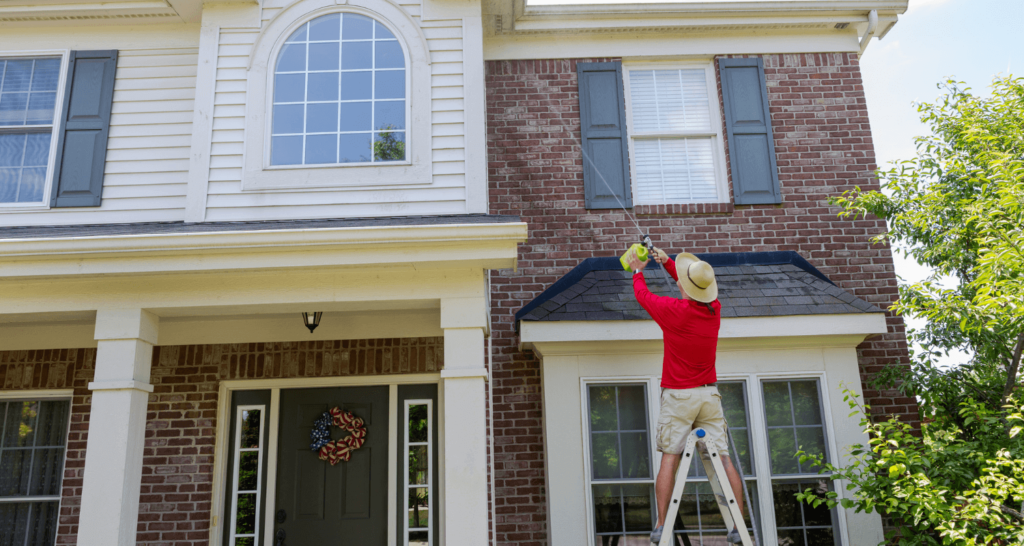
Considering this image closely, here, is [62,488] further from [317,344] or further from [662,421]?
[662,421]

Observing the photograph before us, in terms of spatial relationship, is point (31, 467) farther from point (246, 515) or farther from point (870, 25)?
point (870, 25)

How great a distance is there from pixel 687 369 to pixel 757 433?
54.3 inches

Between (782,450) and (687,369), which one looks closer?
(687,369)

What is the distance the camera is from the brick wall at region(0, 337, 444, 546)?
5.81 metres

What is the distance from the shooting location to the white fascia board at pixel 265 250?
4312 millimetres

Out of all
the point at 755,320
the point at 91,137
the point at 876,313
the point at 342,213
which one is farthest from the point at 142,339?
the point at 876,313

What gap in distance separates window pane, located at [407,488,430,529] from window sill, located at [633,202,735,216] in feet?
10.3

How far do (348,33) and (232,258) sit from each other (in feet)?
7.13

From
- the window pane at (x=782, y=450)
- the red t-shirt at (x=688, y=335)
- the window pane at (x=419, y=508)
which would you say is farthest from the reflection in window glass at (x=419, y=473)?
the window pane at (x=782, y=450)

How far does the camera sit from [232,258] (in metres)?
4.41

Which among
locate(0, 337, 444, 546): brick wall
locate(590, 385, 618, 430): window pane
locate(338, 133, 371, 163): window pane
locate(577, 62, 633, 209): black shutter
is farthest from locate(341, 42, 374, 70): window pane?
locate(590, 385, 618, 430): window pane

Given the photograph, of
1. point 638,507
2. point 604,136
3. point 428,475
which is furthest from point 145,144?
point 638,507

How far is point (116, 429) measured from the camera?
14.1ft

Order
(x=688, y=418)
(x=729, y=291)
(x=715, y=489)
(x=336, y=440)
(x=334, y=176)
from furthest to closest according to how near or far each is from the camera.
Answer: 1. (x=336, y=440)
2. (x=729, y=291)
3. (x=334, y=176)
4. (x=688, y=418)
5. (x=715, y=489)
